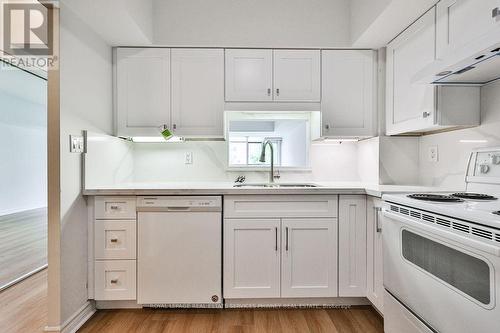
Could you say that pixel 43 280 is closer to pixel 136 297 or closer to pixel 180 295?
pixel 136 297

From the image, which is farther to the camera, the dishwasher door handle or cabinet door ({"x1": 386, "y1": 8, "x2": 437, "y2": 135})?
the dishwasher door handle

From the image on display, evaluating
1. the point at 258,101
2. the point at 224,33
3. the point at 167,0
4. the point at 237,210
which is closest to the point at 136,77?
the point at 167,0

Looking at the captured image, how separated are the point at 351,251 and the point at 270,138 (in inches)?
47.7

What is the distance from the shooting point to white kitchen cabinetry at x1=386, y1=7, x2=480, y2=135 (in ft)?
5.17

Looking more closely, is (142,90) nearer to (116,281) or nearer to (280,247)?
(116,281)

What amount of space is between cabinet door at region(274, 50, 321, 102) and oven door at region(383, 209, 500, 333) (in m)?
1.15

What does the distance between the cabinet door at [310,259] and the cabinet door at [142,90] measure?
1.34 meters

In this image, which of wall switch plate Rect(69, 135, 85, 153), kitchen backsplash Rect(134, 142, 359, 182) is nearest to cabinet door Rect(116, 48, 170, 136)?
kitchen backsplash Rect(134, 142, 359, 182)

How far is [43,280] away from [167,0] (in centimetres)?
261

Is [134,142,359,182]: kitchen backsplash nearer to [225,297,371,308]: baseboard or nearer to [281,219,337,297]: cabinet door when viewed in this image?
[281,219,337,297]: cabinet door

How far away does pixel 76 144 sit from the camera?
5.50ft

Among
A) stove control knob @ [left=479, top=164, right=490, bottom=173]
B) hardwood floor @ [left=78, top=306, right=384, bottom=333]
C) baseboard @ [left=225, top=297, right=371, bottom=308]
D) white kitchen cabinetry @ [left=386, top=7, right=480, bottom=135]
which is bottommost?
hardwood floor @ [left=78, top=306, right=384, bottom=333]

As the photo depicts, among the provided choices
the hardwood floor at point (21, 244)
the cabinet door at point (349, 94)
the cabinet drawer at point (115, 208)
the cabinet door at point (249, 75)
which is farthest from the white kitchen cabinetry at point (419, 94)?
the hardwood floor at point (21, 244)

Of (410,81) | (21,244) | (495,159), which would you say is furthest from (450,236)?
(21,244)
